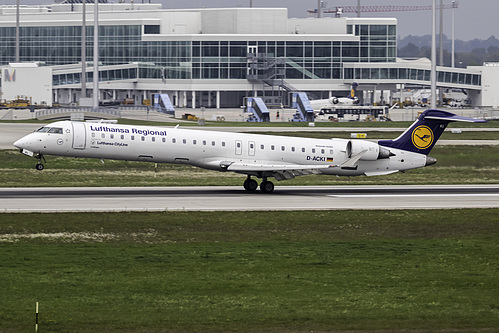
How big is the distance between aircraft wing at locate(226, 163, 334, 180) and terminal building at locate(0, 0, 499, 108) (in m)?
120

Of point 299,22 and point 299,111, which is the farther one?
point 299,22

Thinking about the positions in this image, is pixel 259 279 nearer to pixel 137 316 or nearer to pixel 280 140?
pixel 137 316

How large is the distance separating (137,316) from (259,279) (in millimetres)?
5304

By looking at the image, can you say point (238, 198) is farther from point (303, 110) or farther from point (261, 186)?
point (303, 110)

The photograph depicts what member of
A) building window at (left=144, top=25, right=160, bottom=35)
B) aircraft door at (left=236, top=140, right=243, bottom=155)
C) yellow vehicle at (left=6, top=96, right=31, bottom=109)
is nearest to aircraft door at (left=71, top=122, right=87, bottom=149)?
aircraft door at (left=236, top=140, right=243, bottom=155)

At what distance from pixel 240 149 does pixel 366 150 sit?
6.84 m

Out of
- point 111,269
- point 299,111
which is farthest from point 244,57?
point 111,269

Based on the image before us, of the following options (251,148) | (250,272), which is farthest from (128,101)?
(250,272)

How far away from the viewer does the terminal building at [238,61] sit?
16575 centimetres

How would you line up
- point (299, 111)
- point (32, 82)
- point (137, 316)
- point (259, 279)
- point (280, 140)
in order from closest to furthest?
point (137, 316)
point (259, 279)
point (280, 140)
point (299, 111)
point (32, 82)

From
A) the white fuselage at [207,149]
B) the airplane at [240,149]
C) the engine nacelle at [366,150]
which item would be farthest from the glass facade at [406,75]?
the engine nacelle at [366,150]

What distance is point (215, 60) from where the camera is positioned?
166 metres

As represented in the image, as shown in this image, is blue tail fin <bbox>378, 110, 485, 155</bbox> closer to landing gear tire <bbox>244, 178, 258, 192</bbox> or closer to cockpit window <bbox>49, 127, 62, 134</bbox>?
landing gear tire <bbox>244, 178, 258, 192</bbox>

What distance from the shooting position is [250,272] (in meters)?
26.5
